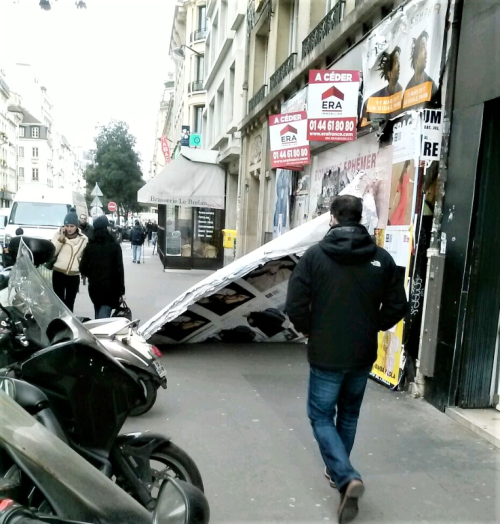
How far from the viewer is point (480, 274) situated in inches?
206

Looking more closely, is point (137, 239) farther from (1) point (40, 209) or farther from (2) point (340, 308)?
(2) point (340, 308)

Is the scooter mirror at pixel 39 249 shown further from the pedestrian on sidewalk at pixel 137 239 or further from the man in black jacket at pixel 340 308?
the pedestrian on sidewalk at pixel 137 239

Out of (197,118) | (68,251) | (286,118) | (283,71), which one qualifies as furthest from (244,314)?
(197,118)

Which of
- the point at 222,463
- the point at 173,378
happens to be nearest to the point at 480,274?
the point at 222,463

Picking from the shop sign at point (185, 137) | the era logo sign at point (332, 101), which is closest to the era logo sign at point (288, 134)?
the era logo sign at point (332, 101)

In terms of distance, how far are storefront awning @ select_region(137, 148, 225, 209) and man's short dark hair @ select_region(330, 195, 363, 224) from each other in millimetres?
14032

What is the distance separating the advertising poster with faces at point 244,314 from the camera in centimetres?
752

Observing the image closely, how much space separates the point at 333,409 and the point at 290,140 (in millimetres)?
7170

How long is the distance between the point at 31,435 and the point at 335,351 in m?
1.86

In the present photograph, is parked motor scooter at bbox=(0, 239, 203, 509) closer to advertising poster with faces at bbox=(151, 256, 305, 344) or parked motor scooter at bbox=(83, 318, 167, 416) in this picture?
parked motor scooter at bbox=(83, 318, 167, 416)

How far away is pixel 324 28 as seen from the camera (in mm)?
10328

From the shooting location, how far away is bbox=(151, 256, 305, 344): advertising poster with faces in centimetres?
752

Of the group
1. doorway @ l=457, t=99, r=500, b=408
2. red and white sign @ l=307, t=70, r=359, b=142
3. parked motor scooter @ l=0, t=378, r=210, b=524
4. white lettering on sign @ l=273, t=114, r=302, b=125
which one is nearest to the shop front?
white lettering on sign @ l=273, t=114, r=302, b=125

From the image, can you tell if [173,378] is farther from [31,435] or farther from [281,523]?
[31,435]
